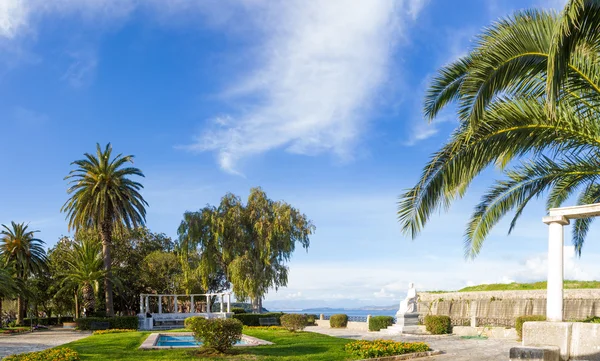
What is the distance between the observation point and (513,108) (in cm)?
891

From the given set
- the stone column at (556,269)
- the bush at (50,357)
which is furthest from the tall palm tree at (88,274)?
the stone column at (556,269)

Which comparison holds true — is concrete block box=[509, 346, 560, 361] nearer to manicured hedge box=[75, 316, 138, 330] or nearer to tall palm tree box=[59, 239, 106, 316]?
manicured hedge box=[75, 316, 138, 330]

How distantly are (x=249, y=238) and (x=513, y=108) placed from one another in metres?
29.6

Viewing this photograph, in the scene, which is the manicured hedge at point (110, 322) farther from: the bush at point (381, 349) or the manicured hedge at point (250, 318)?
the bush at point (381, 349)

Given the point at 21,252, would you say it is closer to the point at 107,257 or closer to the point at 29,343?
the point at 107,257

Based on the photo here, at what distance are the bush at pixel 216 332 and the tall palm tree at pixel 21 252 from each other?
105 feet

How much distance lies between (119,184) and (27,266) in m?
12.4

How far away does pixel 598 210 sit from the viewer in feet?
31.9

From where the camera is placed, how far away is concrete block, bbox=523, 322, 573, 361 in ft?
32.2

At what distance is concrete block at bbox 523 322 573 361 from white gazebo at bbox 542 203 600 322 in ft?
0.74

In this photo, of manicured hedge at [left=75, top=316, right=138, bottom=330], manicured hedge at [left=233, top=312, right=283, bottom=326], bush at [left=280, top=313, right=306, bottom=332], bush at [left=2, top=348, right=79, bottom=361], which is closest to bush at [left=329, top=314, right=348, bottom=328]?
manicured hedge at [left=233, top=312, right=283, bottom=326]

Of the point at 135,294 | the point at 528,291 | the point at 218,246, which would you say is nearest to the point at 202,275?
the point at 218,246

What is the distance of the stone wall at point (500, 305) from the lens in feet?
85.9

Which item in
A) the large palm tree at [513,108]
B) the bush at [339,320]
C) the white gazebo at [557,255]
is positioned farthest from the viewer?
the bush at [339,320]
